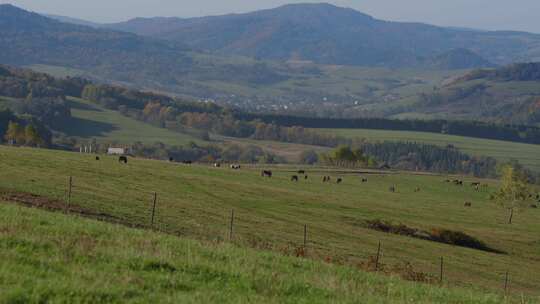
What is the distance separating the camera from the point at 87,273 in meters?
13.3

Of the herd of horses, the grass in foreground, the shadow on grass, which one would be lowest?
the herd of horses

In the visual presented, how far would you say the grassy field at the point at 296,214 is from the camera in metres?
38.8

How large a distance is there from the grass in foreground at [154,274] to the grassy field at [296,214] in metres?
6.74

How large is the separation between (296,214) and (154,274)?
4375 cm

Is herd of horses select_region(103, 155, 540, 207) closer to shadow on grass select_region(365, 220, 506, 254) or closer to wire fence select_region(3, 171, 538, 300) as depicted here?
shadow on grass select_region(365, 220, 506, 254)

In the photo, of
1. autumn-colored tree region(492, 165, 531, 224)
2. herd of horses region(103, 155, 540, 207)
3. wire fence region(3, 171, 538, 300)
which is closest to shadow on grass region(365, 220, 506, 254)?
wire fence region(3, 171, 538, 300)

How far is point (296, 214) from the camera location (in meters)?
57.8

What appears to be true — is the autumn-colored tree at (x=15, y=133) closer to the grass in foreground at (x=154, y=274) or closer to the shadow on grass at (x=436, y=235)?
the shadow on grass at (x=436, y=235)

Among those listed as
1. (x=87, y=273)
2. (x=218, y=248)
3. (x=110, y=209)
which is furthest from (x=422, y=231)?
(x=87, y=273)

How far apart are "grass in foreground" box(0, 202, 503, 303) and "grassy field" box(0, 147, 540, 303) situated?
22.1ft

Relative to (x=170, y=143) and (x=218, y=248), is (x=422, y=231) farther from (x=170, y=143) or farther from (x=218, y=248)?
(x=170, y=143)

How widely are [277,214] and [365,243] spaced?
9757 millimetres

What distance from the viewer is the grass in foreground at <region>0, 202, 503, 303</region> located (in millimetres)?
12227

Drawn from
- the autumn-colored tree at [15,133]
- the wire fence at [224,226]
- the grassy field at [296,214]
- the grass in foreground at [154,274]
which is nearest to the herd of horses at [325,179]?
A: the grassy field at [296,214]
